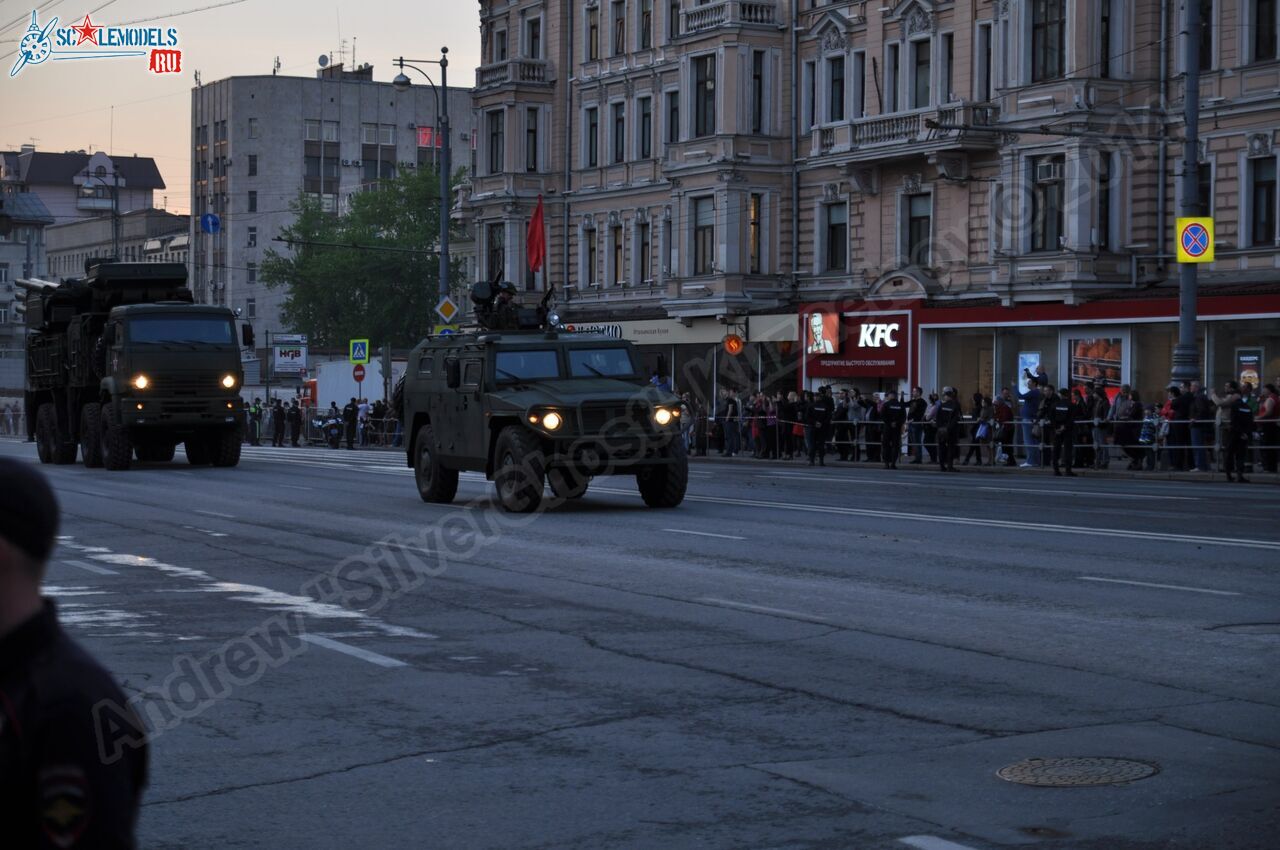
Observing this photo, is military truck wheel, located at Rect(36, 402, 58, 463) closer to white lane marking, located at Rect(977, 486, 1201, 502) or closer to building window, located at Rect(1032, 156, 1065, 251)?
white lane marking, located at Rect(977, 486, 1201, 502)

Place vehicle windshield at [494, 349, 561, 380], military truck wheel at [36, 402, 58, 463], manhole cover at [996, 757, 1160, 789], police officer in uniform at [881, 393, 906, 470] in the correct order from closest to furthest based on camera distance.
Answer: manhole cover at [996, 757, 1160, 789], vehicle windshield at [494, 349, 561, 380], police officer in uniform at [881, 393, 906, 470], military truck wheel at [36, 402, 58, 463]

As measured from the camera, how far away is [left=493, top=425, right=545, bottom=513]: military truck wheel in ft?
70.4

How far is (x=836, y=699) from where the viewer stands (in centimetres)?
898

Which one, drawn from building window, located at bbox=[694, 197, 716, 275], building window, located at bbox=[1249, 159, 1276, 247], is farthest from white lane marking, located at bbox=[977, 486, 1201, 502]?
building window, located at bbox=[694, 197, 716, 275]

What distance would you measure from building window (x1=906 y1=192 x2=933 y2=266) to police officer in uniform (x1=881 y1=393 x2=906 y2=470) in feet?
32.3

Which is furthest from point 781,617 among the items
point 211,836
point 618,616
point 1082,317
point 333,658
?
point 1082,317

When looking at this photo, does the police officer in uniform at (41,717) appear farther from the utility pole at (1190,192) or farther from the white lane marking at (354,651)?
the utility pole at (1190,192)

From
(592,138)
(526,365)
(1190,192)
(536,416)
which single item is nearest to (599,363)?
(526,365)

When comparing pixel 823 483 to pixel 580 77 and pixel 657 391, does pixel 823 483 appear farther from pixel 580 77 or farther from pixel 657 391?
pixel 580 77

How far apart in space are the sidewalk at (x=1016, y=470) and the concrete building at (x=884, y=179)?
474 centimetres

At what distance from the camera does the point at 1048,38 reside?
4197cm

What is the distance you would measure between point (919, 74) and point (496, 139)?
20.7m

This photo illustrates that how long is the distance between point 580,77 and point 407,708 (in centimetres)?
5322

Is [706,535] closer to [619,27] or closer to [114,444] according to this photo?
[114,444]
